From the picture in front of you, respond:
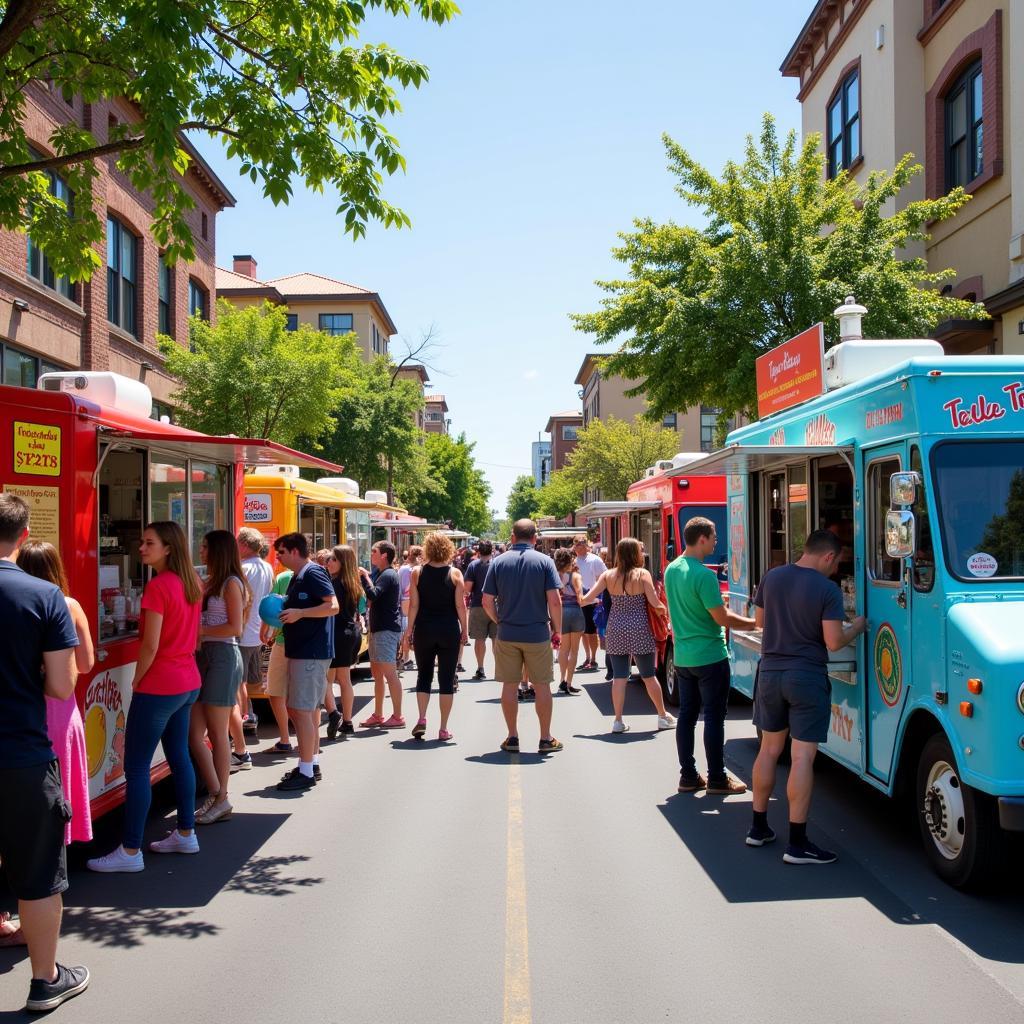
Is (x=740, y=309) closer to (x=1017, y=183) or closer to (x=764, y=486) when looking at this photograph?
(x=1017, y=183)

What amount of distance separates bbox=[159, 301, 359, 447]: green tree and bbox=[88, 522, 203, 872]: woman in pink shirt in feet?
50.9

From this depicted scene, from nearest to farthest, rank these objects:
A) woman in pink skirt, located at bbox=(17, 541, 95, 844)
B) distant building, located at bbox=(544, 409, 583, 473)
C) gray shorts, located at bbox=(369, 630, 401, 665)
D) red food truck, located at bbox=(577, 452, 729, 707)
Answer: woman in pink skirt, located at bbox=(17, 541, 95, 844)
gray shorts, located at bbox=(369, 630, 401, 665)
red food truck, located at bbox=(577, 452, 729, 707)
distant building, located at bbox=(544, 409, 583, 473)

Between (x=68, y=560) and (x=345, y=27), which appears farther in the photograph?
(x=345, y=27)

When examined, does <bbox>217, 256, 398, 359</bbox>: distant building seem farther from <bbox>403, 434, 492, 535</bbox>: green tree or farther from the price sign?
the price sign

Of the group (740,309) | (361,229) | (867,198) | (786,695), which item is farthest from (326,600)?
(867,198)

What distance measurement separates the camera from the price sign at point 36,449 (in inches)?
216

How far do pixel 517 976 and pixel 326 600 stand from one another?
12.8ft

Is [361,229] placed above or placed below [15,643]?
above

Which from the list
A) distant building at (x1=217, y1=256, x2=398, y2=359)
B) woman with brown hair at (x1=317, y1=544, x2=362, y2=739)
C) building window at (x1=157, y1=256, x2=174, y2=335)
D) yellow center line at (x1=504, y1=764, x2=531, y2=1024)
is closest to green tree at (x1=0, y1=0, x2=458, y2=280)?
woman with brown hair at (x1=317, y1=544, x2=362, y2=739)

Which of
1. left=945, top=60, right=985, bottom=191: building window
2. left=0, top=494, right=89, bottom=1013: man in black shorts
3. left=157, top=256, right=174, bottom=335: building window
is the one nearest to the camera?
left=0, top=494, right=89, bottom=1013: man in black shorts

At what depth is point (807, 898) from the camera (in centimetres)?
521

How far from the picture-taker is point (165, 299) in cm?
2453

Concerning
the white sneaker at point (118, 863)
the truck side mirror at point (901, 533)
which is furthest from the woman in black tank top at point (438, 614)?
the truck side mirror at point (901, 533)

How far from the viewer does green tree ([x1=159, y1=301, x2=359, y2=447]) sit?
A: 2105 cm
